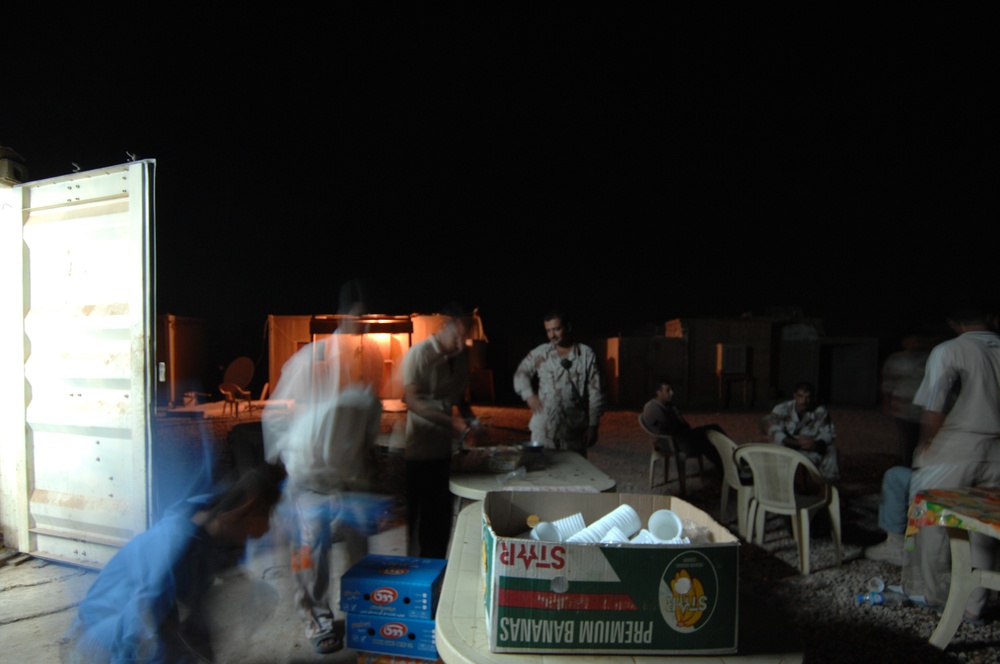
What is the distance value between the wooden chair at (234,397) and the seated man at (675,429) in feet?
33.5

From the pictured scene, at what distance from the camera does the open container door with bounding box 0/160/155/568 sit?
3.64 metres

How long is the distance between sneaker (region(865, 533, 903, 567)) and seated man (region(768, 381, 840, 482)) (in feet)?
2.04

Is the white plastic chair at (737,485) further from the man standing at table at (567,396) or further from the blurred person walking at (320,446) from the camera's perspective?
the blurred person walking at (320,446)

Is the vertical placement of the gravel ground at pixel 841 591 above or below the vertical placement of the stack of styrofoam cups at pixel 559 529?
below

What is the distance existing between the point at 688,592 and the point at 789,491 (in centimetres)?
379

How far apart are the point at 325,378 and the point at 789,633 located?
8.06 feet

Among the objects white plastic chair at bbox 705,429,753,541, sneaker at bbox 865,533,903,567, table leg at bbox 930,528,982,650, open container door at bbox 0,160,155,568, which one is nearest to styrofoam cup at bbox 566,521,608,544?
table leg at bbox 930,528,982,650

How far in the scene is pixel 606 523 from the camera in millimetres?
1719

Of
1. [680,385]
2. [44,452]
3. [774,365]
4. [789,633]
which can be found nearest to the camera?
[789,633]

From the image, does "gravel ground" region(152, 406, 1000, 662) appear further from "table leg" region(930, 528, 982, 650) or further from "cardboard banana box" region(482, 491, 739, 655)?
"cardboard banana box" region(482, 491, 739, 655)

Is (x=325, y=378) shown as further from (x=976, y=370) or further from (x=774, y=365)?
(x=774, y=365)

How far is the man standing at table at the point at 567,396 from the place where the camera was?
4.67 m

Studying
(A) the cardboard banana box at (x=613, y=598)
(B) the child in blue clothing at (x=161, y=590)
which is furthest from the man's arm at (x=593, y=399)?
(A) the cardboard banana box at (x=613, y=598)

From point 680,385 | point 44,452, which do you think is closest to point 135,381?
point 44,452
